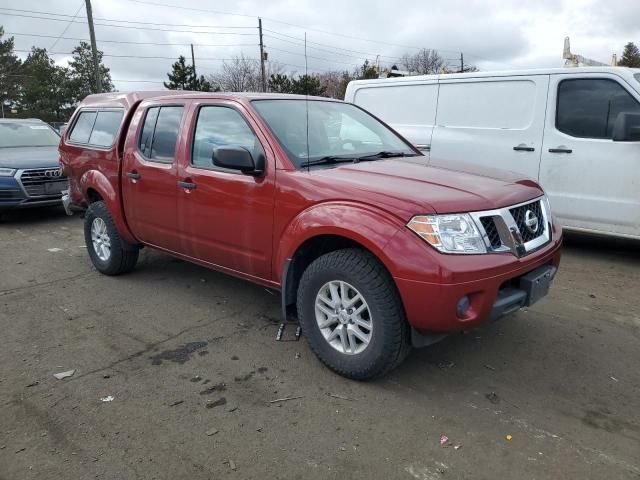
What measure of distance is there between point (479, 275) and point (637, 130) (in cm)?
358

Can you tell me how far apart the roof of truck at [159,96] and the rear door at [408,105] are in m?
2.76

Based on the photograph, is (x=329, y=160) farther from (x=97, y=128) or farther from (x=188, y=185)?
(x=97, y=128)

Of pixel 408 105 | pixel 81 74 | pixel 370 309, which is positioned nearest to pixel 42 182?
pixel 408 105

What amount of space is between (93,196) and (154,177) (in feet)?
4.61

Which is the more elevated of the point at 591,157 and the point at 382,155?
the point at 382,155

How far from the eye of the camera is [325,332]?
3223mm

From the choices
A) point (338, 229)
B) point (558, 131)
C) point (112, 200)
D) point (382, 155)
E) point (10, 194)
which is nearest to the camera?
point (338, 229)

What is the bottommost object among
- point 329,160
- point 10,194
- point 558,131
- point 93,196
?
point 10,194

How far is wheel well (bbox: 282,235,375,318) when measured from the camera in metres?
3.24

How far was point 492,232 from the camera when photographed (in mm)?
2859

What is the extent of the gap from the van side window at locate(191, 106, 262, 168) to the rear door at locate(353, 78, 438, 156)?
3499mm

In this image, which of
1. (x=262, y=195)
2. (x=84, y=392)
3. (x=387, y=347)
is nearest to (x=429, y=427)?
(x=387, y=347)

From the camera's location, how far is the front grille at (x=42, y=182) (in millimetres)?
7930

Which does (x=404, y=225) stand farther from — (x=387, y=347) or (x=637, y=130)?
(x=637, y=130)
